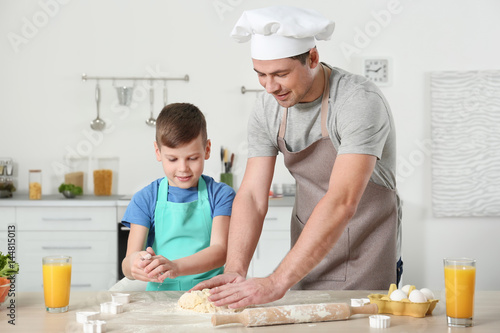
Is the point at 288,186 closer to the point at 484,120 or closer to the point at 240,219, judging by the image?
the point at 484,120

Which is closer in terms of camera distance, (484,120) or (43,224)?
(43,224)

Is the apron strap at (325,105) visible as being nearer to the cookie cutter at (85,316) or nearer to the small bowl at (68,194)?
the cookie cutter at (85,316)

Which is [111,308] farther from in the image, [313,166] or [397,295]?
[313,166]

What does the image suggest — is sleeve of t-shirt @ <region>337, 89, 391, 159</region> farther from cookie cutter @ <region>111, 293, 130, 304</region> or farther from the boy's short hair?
A: cookie cutter @ <region>111, 293, 130, 304</region>

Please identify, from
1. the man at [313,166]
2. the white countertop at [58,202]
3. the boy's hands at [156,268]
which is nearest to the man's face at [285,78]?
the man at [313,166]

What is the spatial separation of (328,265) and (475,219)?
2596 millimetres

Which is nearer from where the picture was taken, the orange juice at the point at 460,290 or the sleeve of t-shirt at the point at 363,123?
the orange juice at the point at 460,290

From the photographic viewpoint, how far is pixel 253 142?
6.49ft

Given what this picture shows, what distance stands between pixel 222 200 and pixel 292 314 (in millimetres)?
659

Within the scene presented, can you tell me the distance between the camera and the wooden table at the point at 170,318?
1.33 metres

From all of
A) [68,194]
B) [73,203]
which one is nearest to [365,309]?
[73,203]

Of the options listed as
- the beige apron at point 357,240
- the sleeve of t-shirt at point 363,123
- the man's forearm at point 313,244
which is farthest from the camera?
the beige apron at point 357,240

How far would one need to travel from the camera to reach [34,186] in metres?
3.84

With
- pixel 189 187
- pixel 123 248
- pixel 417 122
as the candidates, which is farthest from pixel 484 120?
pixel 189 187
